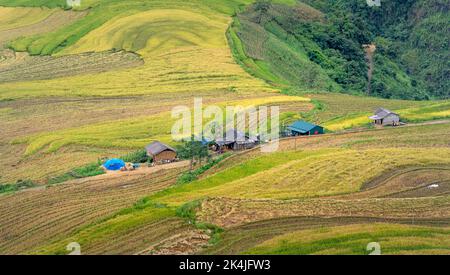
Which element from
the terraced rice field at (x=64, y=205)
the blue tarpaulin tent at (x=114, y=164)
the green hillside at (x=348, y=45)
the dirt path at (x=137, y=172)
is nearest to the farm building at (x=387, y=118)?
the green hillside at (x=348, y=45)

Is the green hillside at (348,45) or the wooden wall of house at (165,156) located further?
the green hillside at (348,45)

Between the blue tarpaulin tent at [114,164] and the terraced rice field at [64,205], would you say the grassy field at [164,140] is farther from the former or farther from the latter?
the blue tarpaulin tent at [114,164]

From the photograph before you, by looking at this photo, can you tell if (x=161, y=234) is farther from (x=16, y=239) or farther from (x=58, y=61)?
(x=58, y=61)

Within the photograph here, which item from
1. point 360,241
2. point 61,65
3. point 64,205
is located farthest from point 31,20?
point 360,241

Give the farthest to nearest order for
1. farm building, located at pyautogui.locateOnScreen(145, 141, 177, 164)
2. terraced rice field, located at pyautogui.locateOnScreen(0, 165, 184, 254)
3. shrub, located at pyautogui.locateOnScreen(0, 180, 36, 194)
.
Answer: farm building, located at pyautogui.locateOnScreen(145, 141, 177, 164), shrub, located at pyautogui.locateOnScreen(0, 180, 36, 194), terraced rice field, located at pyautogui.locateOnScreen(0, 165, 184, 254)

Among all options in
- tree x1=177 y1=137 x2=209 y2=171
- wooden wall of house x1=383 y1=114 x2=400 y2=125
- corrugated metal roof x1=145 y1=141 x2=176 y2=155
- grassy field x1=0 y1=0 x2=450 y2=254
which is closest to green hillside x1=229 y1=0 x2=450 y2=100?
grassy field x1=0 y1=0 x2=450 y2=254

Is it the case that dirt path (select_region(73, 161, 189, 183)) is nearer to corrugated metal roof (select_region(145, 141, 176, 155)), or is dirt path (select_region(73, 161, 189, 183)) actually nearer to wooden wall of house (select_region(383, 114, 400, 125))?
corrugated metal roof (select_region(145, 141, 176, 155))

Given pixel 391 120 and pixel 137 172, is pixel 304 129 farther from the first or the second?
pixel 137 172
